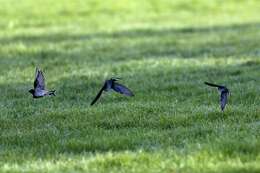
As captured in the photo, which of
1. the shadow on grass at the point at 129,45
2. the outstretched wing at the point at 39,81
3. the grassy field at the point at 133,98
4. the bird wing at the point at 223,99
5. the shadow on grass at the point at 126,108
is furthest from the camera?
the shadow on grass at the point at 129,45

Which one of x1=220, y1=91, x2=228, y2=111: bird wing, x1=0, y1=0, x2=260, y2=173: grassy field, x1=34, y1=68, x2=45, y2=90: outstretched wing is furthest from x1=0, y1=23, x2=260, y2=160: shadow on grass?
x1=34, y1=68, x2=45, y2=90: outstretched wing

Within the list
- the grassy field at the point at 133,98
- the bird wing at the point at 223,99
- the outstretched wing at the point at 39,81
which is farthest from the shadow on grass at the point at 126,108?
the outstretched wing at the point at 39,81

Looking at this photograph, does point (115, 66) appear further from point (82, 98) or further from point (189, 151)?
point (189, 151)

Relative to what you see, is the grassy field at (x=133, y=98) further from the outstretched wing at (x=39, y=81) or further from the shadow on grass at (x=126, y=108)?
the outstretched wing at (x=39, y=81)

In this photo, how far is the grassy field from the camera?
9.65 metres

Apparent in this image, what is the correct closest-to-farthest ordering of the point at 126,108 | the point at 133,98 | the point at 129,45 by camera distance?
the point at 126,108
the point at 133,98
the point at 129,45

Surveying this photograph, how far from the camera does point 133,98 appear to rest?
14758mm

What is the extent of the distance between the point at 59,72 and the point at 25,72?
0.90 m

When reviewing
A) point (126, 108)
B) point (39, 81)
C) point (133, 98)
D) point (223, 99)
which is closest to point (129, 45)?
point (133, 98)

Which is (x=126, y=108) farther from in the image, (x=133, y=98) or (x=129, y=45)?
(x=129, y=45)

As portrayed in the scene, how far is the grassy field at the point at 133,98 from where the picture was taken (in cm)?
965

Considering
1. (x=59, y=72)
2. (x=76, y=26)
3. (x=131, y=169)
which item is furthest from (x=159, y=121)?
(x=76, y=26)

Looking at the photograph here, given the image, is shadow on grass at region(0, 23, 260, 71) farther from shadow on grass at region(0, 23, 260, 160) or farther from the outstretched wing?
the outstretched wing

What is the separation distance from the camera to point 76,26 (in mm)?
32344
